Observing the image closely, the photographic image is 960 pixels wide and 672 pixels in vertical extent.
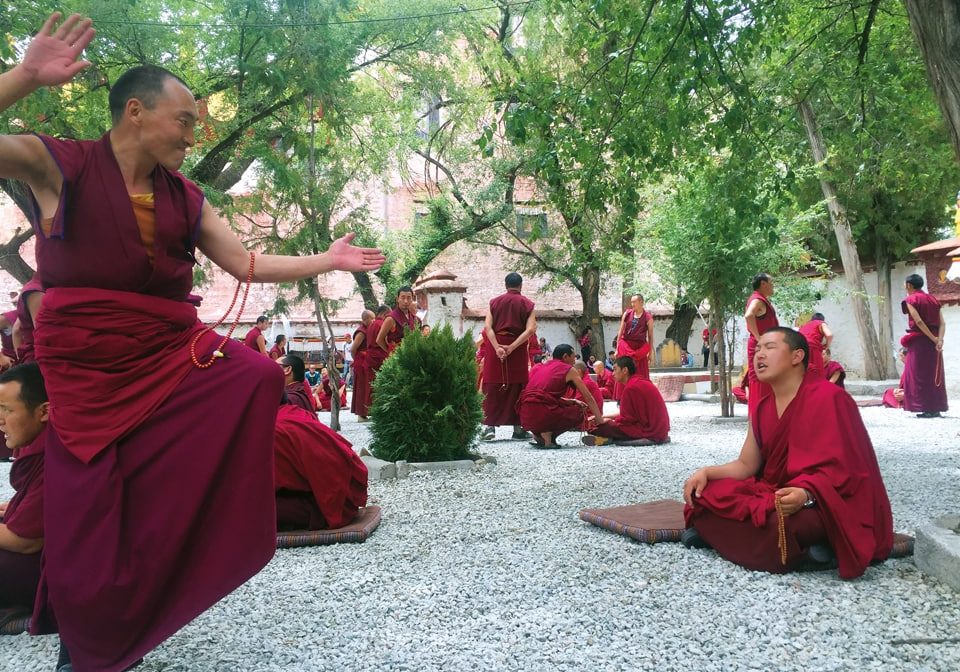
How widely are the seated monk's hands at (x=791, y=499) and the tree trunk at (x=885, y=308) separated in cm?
1300

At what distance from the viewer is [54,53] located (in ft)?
6.78

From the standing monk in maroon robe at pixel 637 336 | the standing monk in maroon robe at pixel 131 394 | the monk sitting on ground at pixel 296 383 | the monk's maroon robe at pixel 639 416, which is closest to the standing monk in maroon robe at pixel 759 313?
the monk's maroon robe at pixel 639 416

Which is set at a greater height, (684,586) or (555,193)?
(555,193)

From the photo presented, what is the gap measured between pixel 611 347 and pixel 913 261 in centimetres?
958

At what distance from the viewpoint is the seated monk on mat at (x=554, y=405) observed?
7.56 m

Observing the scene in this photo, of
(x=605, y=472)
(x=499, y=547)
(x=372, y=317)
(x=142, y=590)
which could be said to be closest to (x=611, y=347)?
(x=372, y=317)

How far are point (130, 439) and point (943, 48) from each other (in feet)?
11.1

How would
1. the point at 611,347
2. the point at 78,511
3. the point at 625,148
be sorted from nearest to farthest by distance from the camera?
the point at 78,511, the point at 625,148, the point at 611,347

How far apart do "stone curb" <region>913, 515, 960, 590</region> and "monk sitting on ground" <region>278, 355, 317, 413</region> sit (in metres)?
3.12

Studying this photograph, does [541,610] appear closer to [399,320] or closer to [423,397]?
[423,397]

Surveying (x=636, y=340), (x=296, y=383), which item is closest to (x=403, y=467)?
(x=296, y=383)

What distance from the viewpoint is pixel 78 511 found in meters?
2.03

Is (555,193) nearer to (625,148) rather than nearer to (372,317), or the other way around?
(625,148)

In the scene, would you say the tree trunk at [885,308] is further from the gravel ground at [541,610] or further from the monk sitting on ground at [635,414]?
the gravel ground at [541,610]
